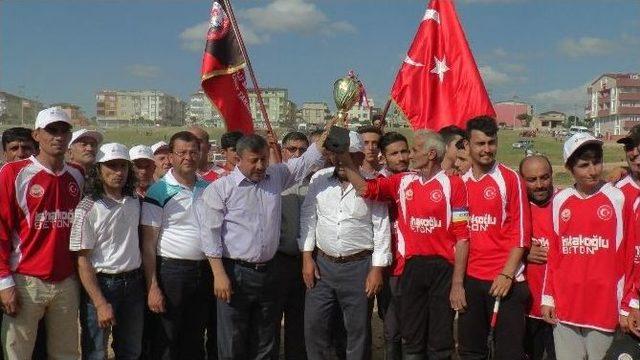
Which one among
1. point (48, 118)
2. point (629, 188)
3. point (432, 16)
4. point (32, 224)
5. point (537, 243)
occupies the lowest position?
point (537, 243)

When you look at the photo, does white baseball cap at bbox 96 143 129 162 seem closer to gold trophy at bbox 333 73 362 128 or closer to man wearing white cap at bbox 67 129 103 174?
man wearing white cap at bbox 67 129 103 174

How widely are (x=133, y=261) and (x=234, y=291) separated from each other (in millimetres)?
816

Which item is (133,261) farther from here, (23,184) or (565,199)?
(565,199)

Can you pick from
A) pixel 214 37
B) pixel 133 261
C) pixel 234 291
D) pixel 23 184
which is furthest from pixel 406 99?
pixel 23 184

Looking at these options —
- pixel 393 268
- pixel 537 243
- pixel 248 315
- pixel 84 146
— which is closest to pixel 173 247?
pixel 248 315

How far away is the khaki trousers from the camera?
14.7 feet

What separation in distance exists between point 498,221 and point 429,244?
560mm

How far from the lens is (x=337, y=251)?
4996mm

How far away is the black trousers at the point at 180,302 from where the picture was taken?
5.03m

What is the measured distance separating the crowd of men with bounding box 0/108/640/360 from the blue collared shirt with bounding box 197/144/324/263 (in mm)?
11

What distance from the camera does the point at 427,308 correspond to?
4797 millimetres

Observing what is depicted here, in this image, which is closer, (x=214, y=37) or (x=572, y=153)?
(x=572, y=153)

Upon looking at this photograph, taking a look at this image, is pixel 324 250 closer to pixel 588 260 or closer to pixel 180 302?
pixel 180 302

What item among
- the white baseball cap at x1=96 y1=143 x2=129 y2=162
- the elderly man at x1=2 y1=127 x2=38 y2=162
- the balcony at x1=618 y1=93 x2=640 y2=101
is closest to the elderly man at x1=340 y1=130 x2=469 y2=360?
the white baseball cap at x1=96 y1=143 x2=129 y2=162
